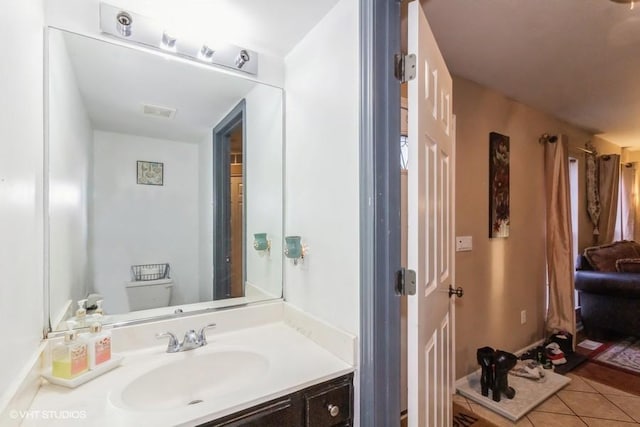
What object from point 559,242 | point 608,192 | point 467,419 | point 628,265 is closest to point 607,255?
point 628,265

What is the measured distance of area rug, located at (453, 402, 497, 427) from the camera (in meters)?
1.85

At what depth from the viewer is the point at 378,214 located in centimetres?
103

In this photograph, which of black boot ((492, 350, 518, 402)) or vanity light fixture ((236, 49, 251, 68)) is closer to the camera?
vanity light fixture ((236, 49, 251, 68))

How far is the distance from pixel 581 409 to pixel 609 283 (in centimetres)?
165

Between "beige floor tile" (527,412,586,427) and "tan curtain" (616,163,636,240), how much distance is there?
3.86m

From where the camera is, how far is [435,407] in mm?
1190

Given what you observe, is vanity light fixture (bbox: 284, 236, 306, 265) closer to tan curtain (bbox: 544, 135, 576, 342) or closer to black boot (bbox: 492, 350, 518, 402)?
black boot (bbox: 492, 350, 518, 402)

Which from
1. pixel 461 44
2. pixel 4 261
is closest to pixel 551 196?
pixel 461 44

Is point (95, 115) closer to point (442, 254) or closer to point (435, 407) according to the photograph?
point (442, 254)

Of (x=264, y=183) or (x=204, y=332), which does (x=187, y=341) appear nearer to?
(x=204, y=332)

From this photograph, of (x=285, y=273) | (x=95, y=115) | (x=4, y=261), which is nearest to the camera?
(x=4, y=261)

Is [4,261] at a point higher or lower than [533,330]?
higher

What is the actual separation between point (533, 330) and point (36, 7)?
155 inches

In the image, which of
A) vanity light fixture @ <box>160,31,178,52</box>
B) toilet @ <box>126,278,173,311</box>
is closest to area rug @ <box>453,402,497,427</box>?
toilet @ <box>126,278,173,311</box>
